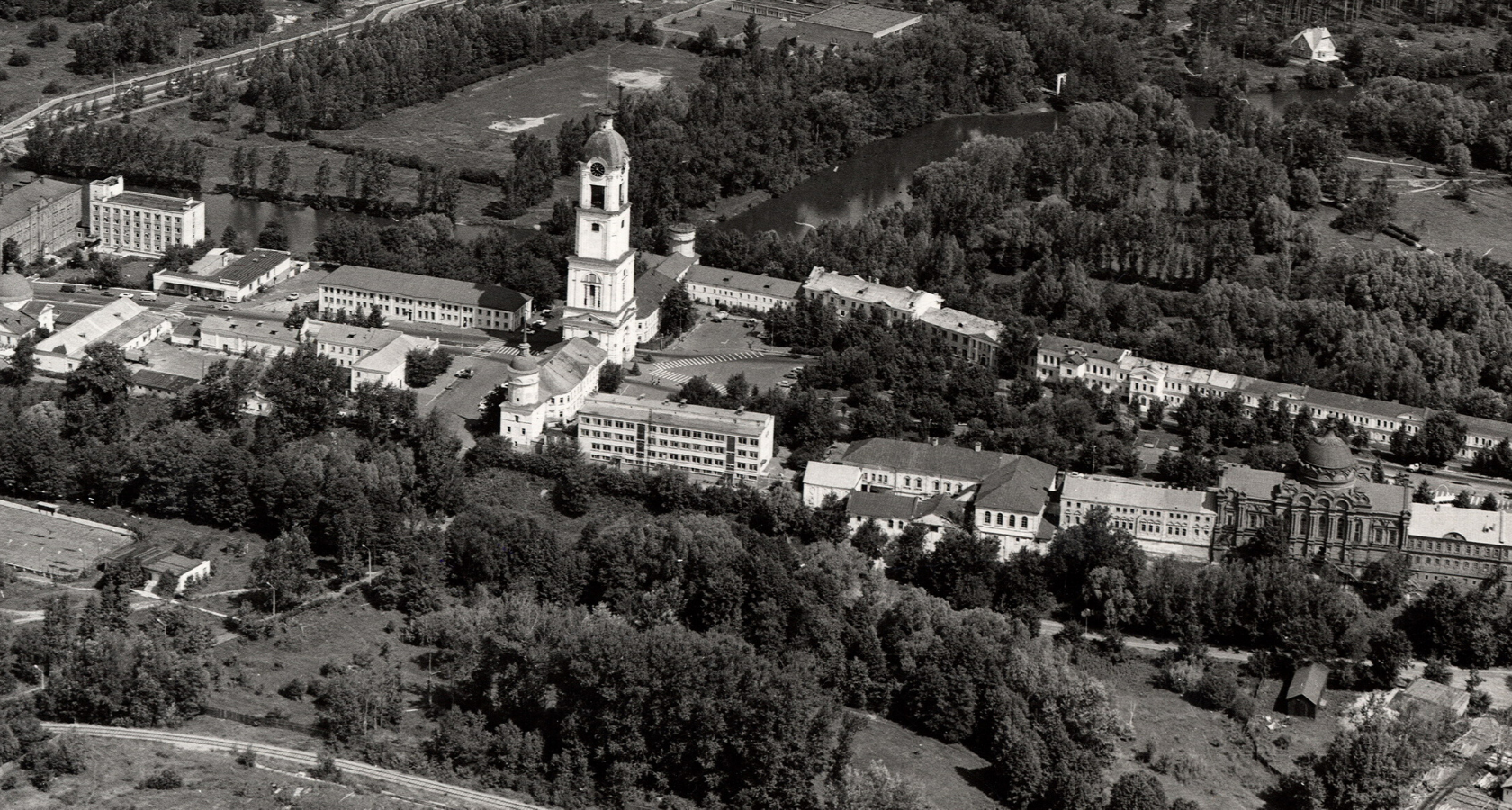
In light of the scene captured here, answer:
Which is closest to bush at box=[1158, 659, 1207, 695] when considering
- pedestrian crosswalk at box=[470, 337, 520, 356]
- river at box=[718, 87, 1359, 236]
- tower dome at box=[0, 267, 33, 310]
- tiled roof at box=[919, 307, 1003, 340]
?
tiled roof at box=[919, 307, 1003, 340]

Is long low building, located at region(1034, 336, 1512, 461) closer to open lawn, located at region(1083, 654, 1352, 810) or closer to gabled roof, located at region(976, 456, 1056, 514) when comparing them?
gabled roof, located at region(976, 456, 1056, 514)

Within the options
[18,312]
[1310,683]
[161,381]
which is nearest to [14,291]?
[18,312]

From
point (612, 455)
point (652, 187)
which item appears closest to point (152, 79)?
point (652, 187)

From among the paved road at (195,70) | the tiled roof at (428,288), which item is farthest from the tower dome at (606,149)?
the paved road at (195,70)

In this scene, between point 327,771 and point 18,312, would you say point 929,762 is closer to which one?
point 327,771

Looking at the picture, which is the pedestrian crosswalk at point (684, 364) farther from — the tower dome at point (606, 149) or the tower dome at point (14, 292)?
the tower dome at point (14, 292)

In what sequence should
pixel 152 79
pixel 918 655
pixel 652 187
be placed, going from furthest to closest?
pixel 152 79
pixel 652 187
pixel 918 655

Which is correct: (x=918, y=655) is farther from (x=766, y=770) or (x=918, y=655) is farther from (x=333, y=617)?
(x=333, y=617)

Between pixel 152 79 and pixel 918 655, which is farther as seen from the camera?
pixel 152 79
